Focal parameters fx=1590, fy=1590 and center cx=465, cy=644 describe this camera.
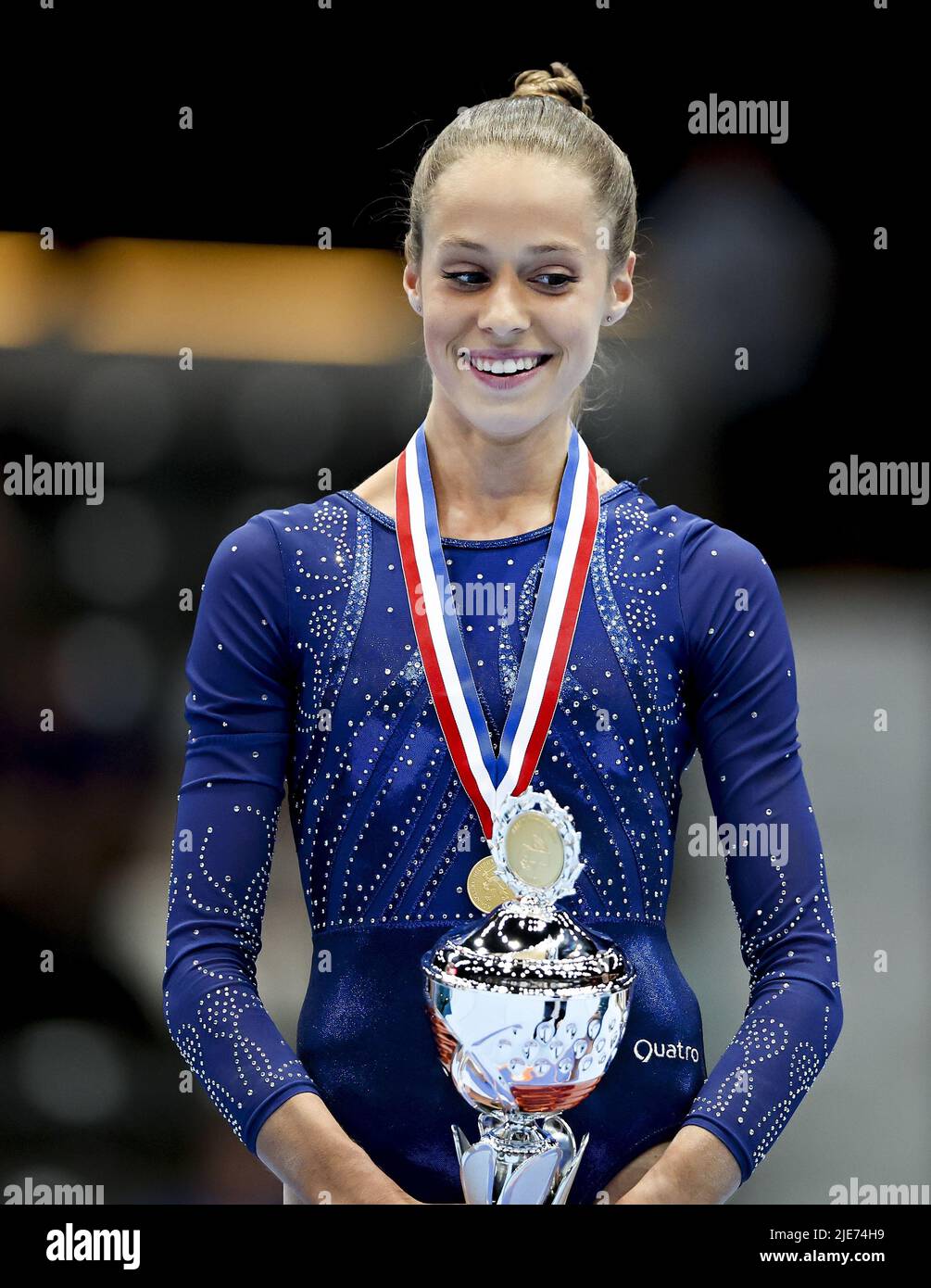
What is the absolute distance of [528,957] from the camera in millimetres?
1386

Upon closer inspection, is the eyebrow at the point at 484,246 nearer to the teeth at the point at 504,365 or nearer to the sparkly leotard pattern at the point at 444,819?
the teeth at the point at 504,365

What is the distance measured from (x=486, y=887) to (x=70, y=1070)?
89cm

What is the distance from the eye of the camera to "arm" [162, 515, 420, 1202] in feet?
4.90

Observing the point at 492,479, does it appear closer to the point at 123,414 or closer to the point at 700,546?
the point at 700,546

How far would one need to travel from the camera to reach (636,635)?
1.61 metres

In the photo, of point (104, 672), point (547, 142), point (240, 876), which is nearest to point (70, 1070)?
point (104, 672)

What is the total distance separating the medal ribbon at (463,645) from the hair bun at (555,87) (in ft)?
1.24

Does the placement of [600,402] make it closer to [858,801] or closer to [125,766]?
[858,801]

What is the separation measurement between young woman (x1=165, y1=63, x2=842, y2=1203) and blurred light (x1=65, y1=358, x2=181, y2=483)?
1.67 feet

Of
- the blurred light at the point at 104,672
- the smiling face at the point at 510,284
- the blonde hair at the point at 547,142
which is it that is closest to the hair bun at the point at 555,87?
the blonde hair at the point at 547,142

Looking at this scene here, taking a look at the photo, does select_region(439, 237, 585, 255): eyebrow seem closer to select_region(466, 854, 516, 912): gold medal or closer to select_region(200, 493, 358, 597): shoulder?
select_region(200, 493, 358, 597): shoulder

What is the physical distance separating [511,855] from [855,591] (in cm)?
90

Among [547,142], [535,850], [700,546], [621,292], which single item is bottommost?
[535,850]

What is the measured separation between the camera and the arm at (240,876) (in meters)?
1.49
